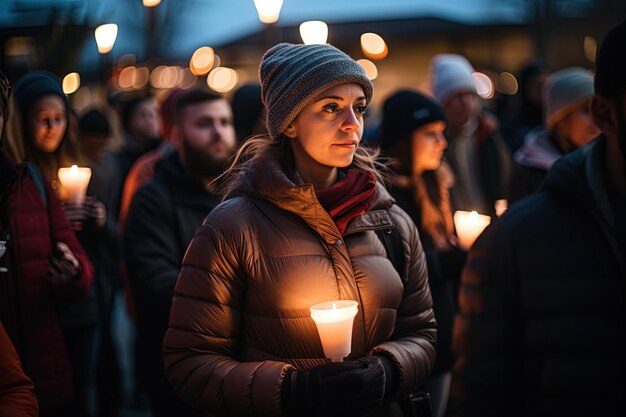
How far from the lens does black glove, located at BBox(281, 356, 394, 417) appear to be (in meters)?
2.66

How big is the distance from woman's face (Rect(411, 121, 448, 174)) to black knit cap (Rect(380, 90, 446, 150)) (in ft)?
0.14

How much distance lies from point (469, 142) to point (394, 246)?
4.19 meters

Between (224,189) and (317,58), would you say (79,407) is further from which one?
(317,58)

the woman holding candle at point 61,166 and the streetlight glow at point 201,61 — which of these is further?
the streetlight glow at point 201,61

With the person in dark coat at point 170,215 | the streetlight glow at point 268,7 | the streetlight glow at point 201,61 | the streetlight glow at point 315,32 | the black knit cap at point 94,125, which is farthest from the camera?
the streetlight glow at point 201,61

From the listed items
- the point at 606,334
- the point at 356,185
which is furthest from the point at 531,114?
the point at 606,334

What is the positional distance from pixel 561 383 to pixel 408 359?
2.41 feet

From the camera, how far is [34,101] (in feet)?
15.9

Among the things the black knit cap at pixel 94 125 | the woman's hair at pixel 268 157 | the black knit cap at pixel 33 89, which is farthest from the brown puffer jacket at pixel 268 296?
the black knit cap at pixel 94 125

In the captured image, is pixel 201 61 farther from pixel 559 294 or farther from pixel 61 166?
pixel 559 294

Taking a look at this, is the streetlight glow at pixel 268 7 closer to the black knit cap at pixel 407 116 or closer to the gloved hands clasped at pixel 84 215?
the black knit cap at pixel 407 116

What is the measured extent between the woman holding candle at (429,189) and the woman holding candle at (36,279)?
2085mm

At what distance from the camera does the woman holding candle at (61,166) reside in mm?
4754

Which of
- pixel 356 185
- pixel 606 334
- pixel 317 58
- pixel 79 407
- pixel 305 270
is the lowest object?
pixel 79 407
